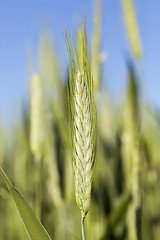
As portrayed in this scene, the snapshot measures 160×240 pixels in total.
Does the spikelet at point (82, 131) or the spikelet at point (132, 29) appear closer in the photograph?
the spikelet at point (82, 131)

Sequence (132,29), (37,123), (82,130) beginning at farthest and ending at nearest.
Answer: (132,29), (37,123), (82,130)

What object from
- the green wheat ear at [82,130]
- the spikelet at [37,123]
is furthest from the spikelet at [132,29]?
the green wheat ear at [82,130]

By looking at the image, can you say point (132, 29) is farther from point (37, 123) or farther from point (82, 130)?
point (82, 130)

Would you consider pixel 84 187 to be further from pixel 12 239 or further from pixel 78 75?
pixel 12 239

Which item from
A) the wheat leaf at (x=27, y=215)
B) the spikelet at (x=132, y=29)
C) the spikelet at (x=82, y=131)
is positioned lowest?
the wheat leaf at (x=27, y=215)

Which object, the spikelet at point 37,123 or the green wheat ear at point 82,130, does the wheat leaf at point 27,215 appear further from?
the spikelet at point 37,123

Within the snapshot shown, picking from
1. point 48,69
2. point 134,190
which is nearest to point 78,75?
point 134,190

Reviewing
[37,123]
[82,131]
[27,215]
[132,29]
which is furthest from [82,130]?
[132,29]

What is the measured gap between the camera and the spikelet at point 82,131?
30 centimetres

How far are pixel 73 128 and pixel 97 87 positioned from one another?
47 centimetres

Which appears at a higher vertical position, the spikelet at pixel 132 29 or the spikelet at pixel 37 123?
the spikelet at pixel 132 29

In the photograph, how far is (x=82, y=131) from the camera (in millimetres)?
311

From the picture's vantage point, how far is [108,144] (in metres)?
1.01

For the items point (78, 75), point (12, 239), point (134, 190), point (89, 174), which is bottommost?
point (12, 239)
